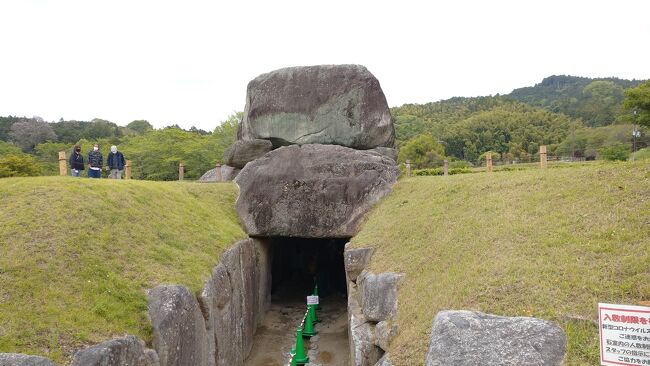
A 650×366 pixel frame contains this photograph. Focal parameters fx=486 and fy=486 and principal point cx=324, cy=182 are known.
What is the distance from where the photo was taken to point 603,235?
7.73m

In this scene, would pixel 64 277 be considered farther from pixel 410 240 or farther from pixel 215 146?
pixel 215 146

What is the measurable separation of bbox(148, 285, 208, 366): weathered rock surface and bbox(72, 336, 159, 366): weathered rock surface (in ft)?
1.28

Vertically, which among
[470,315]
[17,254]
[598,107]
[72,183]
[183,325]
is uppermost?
[598,107]

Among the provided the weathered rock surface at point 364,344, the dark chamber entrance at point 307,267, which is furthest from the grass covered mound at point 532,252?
the dark chamber entrance at point 307,267

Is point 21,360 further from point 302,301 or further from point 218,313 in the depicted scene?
point 302,301

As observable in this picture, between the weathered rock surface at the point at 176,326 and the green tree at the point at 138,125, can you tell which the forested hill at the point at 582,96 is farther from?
the green tree at the point at 138,125

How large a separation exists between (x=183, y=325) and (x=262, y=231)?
7193 mm

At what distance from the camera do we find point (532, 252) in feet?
26.2

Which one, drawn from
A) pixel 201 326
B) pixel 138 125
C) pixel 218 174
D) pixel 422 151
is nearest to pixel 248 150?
pixel 218 174

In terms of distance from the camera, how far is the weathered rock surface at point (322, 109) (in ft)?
61.3

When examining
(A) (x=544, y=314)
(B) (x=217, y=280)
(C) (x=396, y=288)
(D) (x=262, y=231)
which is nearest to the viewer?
(A) (x=544, y=314)

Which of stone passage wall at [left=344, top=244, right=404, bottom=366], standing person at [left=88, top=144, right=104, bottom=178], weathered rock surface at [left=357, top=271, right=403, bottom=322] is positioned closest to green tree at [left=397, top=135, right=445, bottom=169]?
standing person at [left=88, top=144, right=104, bottom=178]

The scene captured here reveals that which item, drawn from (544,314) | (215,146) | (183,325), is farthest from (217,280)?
(215,146)

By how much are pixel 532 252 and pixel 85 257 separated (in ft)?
25.7
